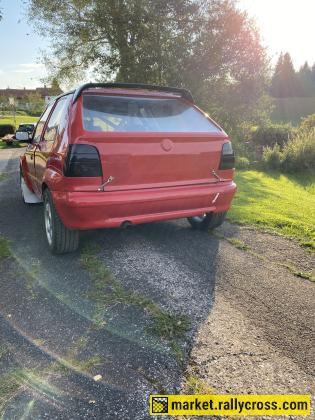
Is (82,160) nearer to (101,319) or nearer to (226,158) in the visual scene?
(101,319)

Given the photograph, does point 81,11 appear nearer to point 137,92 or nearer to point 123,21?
point 123,21

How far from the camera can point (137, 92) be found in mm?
4188

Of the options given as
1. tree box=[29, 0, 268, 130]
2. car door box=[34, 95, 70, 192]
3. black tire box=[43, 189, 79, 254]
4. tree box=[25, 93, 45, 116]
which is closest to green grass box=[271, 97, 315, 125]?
tree box=[25, 93, 45, 116]

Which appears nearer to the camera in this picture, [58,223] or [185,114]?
[58,223]

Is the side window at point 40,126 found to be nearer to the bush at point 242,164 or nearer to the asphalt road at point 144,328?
the asphalt road at point 144,328

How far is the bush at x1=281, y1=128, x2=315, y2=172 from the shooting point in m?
12.5

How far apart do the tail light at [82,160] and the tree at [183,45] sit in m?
15.2

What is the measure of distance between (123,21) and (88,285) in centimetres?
1744

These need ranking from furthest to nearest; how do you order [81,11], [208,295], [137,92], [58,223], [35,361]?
[81,11]
[137,92]
[58,223]
[208,295]
[35,361]

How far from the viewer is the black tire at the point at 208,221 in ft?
16.0

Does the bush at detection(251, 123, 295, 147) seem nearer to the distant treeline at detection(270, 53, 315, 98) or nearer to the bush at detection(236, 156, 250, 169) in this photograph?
the bush at detection(236, 156, 250, 169)

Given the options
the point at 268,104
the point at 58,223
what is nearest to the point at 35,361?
the point at 58,223

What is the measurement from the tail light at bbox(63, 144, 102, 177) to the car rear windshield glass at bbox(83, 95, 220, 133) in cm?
21

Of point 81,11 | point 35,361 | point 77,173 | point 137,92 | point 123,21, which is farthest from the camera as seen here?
point 81,11
